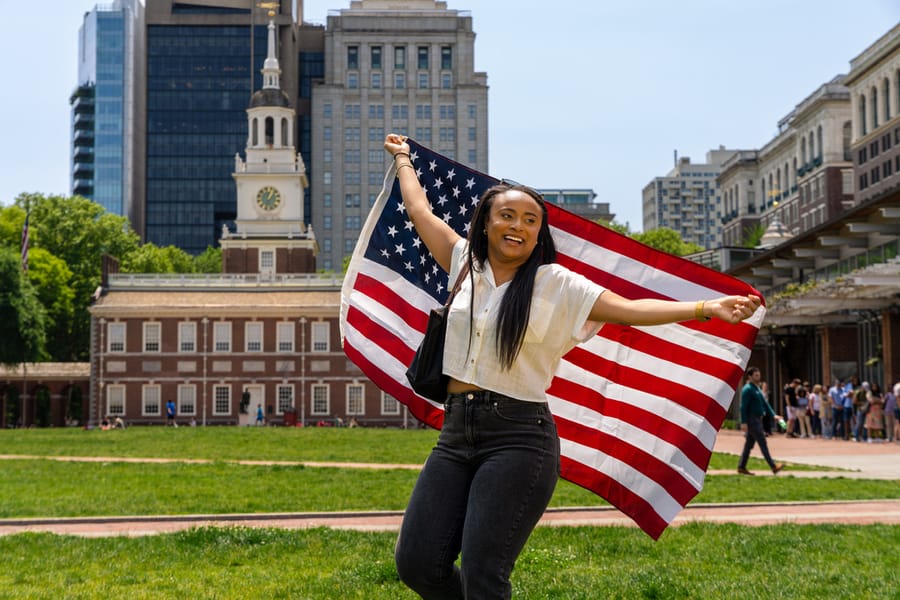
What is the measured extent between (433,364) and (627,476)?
77.0 inches

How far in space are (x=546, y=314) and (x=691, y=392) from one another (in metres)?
1.97

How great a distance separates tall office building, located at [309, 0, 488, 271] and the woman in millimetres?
→ 150790

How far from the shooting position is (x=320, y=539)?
11.1m

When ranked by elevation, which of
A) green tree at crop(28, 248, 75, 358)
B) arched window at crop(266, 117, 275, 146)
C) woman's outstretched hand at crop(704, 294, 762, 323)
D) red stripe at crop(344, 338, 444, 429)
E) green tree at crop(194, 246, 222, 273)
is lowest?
red stripe at crop(344, 338, 444, 429)

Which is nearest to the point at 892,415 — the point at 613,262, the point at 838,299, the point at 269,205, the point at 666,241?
the point at 838,299

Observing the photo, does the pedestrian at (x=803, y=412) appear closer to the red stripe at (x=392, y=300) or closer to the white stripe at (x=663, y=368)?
the white stripe at (x=663, y=368)

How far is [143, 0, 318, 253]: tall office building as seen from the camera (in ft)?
501

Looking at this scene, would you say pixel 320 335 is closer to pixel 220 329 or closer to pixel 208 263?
pixel 220 329

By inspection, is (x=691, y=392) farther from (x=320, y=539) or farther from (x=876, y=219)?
(x=876, y=219)

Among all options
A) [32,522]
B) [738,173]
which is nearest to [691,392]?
[32,522]

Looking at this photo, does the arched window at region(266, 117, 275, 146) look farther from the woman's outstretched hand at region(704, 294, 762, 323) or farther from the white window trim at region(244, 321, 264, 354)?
the woman's outstretched hand at region(704, 294, 762, 323)

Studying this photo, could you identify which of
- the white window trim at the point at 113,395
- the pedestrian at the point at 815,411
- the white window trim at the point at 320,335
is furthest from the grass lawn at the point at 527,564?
the white window trim at the point at 113,395

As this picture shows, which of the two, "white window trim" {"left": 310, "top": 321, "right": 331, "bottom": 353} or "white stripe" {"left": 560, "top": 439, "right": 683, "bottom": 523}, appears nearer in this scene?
"white stripe" {"left": 560, "top": 439, "right": 683, "bottom": 523}

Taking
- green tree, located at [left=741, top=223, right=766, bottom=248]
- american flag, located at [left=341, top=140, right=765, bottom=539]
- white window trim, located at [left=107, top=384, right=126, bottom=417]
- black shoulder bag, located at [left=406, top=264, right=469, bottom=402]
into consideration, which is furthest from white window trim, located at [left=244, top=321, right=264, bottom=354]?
black shoulder bag, located at [left=406, top=264, right=469, bottom=402]
